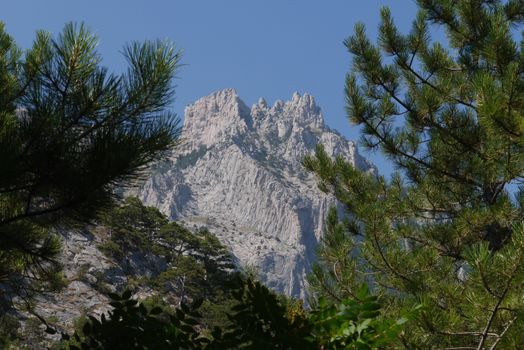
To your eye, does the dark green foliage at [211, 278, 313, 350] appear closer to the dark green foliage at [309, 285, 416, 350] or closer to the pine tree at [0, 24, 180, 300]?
the dark green foliage at [309, 285, 416, 350]

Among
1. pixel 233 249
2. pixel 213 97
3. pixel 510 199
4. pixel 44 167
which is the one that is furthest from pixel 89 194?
pixel 213 97

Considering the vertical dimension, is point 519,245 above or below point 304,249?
below

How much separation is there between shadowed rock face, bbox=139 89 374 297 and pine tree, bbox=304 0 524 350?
118m

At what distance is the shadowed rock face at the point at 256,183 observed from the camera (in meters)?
142

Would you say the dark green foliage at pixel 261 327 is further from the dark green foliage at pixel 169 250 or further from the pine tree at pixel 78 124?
the dark green foliage at pixel 169 250

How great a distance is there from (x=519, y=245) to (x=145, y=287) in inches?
1894

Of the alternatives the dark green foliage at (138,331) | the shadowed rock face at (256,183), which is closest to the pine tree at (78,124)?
the dark green foliage at (138,331)

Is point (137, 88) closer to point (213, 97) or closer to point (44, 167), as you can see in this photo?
point (44, 167)

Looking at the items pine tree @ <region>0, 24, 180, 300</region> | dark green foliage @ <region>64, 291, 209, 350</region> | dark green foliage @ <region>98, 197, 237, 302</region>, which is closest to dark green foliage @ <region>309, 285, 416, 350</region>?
dark green foliage @ <region>64, 291, 209, 350</region>

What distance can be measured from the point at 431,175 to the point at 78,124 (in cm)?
584

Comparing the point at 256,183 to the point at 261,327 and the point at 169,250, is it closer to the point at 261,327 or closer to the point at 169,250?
the point at 169,250

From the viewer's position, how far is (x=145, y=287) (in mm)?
49156

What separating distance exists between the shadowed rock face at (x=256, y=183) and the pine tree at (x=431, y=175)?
118 meters

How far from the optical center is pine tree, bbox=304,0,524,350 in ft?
19.4
